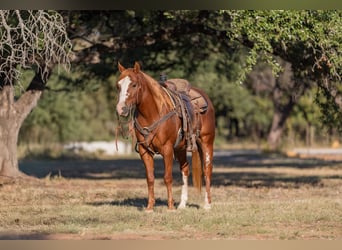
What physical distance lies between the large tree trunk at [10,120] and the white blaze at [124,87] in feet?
31.7

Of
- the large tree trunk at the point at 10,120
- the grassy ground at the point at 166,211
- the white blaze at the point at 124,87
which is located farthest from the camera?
the large tree trunk at the point at 10,120

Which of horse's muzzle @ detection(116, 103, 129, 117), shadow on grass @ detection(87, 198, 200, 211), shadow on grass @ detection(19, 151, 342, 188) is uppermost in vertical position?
horse's muzzle @ detection(116, 103, 129, 117)

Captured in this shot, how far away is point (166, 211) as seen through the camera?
51.8 feet

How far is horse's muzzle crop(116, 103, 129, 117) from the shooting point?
Result: 571 inches

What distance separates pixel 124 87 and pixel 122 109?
16.6 inches

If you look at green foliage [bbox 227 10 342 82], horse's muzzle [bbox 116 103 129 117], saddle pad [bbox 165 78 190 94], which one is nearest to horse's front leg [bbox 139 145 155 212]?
horse's muzzle [bbox 116 103 129 117]

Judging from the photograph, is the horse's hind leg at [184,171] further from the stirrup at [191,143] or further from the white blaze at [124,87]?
the white blaze at [124,87]

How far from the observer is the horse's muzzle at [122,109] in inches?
571

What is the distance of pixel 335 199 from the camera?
1903cm

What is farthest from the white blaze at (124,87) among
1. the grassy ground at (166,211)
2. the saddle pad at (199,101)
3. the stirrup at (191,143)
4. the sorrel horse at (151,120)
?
the saddle pad at (199,101)

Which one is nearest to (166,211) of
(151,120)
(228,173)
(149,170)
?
(149,170)

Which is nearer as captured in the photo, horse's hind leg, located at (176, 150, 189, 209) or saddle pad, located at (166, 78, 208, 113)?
horse's hind leg, located at (176, 150, 189, 209)

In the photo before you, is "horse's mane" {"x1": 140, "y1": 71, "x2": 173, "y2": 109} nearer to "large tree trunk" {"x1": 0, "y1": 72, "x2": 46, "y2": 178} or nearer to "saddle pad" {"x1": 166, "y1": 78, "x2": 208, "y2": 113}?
"saddle pad" {"x1": 166, "y1": 78, "x2": 208, "y2": 113}

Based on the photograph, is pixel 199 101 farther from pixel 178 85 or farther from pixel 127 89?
pixel 127 89
